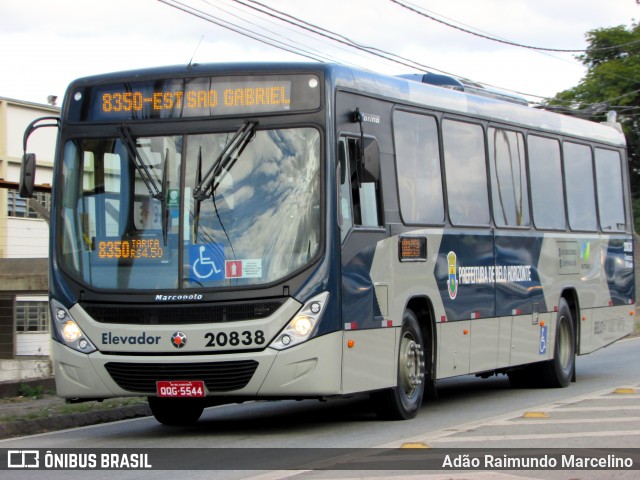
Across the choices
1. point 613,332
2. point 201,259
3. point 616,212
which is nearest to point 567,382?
point 613,332

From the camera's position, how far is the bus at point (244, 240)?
11.0m

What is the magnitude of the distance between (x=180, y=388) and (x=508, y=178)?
6014 millimetres

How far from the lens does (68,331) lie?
11.5 meters

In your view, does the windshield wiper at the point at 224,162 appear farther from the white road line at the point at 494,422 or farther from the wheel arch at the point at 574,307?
the wheel arch at the point at 574,307

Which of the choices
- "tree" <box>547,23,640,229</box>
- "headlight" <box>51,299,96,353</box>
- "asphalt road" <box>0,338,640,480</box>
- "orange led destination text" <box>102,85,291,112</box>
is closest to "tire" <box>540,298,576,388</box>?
"asphalt road" <box>0,338,640,480</box>

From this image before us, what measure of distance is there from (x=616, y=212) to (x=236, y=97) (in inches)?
365

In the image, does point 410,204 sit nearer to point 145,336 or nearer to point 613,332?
point 145,336

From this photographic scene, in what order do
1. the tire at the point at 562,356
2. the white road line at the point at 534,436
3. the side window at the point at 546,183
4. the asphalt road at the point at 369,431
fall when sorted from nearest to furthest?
the asphalt road at the point at 369,431, the white road line at the point at 534,436, the side window at the point at 546,183, the tire at the point at 562,356

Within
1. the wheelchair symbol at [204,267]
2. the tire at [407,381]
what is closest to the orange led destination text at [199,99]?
the wheelchair symbol at [204,267]

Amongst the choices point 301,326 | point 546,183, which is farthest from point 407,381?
point 546,183

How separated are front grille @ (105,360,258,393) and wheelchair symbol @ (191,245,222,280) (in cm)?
78

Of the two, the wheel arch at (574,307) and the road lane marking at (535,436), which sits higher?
the wheel arch at (574,307)

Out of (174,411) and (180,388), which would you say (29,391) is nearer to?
(174,411)

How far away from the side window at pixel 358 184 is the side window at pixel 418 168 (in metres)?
0.71
